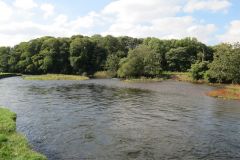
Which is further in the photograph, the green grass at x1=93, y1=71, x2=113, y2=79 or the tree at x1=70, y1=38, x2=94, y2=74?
the tree at x1=70, y1=38, x2=94, y2=74

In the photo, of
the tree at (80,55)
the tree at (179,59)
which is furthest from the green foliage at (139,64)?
the tree at (80,55)

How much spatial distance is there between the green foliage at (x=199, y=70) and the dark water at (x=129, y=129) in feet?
209

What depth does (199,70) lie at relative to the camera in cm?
12100

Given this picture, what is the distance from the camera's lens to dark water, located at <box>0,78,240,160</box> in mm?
26938

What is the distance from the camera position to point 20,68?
536 feet

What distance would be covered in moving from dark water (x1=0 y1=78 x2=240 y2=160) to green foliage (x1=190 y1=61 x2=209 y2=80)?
63666 millimetres

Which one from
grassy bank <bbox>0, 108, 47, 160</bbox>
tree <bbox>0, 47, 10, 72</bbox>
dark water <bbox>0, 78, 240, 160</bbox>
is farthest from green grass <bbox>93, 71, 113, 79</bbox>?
grassy bank <bbox>0, 108, 47, 160</bbox>

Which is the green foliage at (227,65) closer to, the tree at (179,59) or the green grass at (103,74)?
the tree at (179,59)


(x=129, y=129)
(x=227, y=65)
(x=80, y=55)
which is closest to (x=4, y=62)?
(x=80, y=55)

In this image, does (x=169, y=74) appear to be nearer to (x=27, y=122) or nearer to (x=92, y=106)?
(x=92, y=106)

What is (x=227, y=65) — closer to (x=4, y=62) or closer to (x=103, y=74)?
(x=103, y=74)

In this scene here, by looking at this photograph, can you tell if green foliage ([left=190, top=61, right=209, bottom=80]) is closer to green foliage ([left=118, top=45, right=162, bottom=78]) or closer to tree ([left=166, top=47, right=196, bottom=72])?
green foliage ([left=118, top=45, right=162, bottom=78])

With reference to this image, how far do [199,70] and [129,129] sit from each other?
9135cm

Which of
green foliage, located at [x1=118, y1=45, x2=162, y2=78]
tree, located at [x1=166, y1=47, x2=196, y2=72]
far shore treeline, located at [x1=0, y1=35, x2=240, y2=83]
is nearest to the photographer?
green foliage, located at [x1=118, y1=45, x2=162, y2=78]
